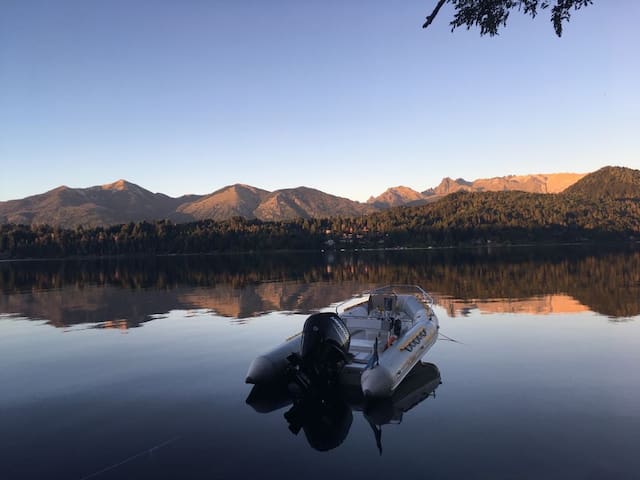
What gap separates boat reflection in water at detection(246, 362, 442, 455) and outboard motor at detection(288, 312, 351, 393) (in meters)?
0.36

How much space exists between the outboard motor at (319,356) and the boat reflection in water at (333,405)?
0.36m

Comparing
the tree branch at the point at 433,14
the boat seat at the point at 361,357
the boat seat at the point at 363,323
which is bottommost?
the boat seat at the point at 361,357

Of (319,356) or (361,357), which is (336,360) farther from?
(361,357)

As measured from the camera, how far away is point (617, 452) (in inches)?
494

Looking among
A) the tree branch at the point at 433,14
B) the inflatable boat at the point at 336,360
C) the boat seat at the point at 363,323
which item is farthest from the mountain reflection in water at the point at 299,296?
the tree branch at the point at 433,14

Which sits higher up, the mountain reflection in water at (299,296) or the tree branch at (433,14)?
the tree branch at (433,14)

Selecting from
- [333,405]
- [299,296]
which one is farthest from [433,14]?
[299,296]

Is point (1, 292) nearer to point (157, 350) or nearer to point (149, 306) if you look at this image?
point (149, 306)

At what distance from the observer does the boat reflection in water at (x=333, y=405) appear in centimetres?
1477

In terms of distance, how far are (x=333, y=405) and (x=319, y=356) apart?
70.9 inches

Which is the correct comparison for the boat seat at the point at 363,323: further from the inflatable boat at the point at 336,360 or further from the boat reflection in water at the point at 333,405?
the boat reflection in water at the point at 333,405

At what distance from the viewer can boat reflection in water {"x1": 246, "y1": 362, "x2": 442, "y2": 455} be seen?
14.8 metres

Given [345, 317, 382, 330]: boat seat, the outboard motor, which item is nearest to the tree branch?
the outboard motor

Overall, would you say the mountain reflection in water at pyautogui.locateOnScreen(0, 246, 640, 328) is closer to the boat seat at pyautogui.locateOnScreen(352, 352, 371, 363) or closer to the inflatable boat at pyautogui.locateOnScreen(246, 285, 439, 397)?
the inflatable boat at pyautogui.locateOnScreen(246, 285, 439, 397)
